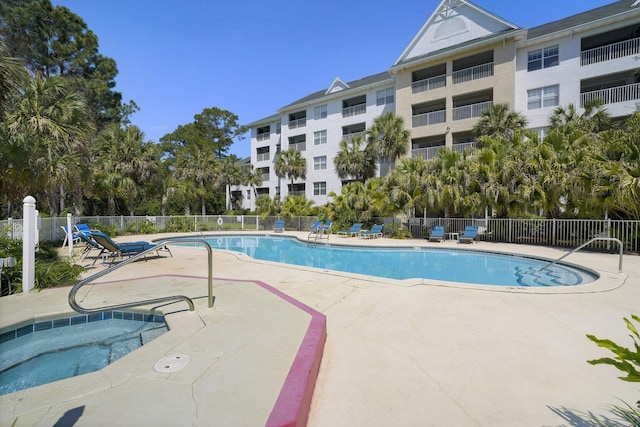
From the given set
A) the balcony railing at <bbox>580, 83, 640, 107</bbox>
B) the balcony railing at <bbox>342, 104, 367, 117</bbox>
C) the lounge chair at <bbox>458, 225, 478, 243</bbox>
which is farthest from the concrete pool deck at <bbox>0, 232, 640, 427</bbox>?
the balcony railing at <bbox>342, 104, 367, 117</bbox>

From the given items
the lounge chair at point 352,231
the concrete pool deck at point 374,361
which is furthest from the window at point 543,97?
the concrete pool deck at point 374,361

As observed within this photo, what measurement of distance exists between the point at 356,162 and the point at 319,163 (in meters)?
6.80

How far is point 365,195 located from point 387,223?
2702 millimetres

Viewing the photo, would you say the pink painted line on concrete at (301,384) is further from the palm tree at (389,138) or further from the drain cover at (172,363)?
the palm tree at (389,138)

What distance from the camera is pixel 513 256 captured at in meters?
13.3

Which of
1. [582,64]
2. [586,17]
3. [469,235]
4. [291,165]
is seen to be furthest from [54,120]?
[586,17]

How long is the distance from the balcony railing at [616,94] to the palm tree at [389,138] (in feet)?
39.5

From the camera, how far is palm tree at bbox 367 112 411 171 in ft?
83.8

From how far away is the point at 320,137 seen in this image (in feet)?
111

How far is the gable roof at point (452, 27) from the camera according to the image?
2348cm

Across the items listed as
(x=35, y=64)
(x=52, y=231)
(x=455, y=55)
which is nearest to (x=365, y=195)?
(x=455, y=55)

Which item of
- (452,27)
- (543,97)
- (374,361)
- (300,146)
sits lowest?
(374,361)

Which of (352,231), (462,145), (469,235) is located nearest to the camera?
(469,235)

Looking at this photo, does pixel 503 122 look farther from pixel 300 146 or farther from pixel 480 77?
pixel 300 146
